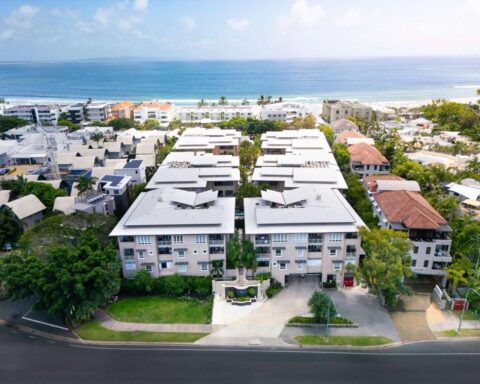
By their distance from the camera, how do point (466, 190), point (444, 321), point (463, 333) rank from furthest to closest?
1. point (466, 190)
2. point (444, 321)
3. point (463, 333)

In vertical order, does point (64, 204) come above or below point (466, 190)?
below

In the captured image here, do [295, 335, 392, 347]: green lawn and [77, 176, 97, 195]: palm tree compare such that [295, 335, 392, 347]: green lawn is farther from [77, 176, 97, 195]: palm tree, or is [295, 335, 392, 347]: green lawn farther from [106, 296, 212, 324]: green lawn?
[77, 176, 97, 195]: palm tree

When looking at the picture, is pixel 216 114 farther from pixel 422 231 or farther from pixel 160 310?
pixel 160 310

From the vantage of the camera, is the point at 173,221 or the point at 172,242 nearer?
the point at 172,242

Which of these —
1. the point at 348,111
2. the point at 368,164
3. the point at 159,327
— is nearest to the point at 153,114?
the point at 348,111

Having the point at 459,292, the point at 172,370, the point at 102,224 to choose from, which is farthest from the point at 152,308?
the point at 459,292

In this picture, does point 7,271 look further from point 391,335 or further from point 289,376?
point 391,335
